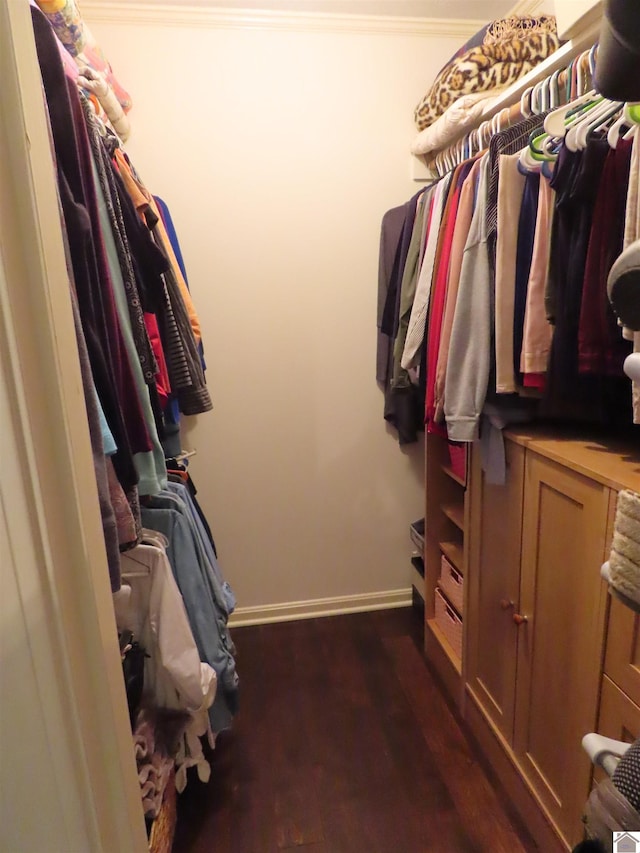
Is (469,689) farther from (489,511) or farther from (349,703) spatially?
(489,511)

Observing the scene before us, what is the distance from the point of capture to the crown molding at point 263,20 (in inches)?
70.7

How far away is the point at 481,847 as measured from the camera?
1334 millimetres

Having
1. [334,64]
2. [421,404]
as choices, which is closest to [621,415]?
[421,404]

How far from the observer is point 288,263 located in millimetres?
2076

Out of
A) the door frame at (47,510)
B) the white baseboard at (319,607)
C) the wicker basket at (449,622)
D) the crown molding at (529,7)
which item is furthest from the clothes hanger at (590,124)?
the white baseboard at (319,607)

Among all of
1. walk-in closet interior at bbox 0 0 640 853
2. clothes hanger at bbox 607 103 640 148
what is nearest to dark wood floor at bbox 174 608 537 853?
walk-in closet interior at bbox 0 0 640 853

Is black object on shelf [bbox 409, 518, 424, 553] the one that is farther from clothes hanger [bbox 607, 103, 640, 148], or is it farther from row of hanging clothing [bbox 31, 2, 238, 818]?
clothes hanger [bbox 607, 103, 640, 148]

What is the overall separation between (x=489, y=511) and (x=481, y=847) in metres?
0.88

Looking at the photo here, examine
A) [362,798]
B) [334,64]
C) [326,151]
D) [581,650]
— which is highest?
[334,64]

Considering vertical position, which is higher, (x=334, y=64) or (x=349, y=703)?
(x=334, y=64)

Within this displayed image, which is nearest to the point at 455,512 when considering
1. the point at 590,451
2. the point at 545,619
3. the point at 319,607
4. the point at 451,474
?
the point at 451,474

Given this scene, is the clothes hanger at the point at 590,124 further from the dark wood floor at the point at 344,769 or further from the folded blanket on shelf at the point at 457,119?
the dark wood floor at the point at 344,769

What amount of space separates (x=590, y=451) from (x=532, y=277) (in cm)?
42

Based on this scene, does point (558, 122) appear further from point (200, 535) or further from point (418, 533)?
point (418, 533)
